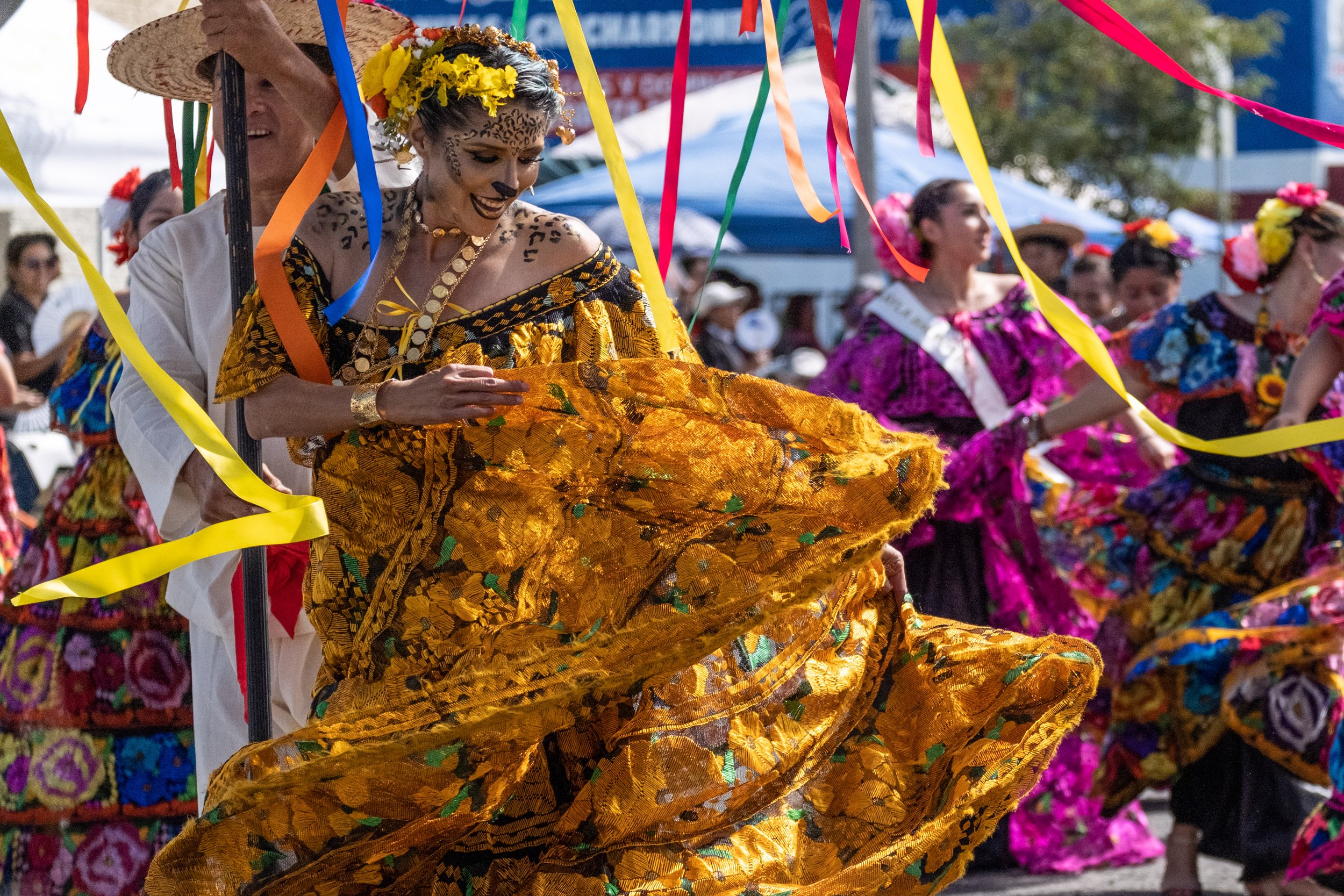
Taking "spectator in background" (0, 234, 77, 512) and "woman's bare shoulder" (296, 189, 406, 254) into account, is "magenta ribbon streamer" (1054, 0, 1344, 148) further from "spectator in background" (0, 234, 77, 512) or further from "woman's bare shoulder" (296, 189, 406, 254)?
"spectator in background" (0, 234, 77, 512)

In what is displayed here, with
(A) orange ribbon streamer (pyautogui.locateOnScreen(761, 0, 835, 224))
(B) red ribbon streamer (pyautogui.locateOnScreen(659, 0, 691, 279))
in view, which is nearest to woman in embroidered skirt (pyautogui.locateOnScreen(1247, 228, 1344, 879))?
(A) orange ribbon streamer (pyautogui.locateOnScreen(761, 0, 835, 224))

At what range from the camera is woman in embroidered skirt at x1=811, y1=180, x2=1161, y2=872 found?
5625 millimetres

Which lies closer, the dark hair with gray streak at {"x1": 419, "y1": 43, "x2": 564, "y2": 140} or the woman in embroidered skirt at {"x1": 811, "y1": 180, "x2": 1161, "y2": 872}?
the dark hair with gray streak at {"x1": 419, "y1": 43, "x2": 564, "y2": 140}

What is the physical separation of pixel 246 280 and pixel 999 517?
3267mm

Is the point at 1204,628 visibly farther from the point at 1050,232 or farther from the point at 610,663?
the point at 1050,232

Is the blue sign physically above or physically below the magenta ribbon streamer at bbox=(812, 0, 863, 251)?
below

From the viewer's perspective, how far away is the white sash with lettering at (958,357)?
18.3 ft

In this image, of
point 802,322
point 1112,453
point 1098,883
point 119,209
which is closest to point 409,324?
point 119,209

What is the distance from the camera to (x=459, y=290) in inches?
117

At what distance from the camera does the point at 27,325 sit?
328 inches

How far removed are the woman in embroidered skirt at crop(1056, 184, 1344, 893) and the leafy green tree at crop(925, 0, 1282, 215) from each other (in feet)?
67.4

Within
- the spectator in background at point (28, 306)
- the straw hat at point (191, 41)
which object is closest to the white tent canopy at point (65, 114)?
the spectator in background at point (28, 306)

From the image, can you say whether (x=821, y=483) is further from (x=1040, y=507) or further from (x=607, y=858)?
(x=1040, y=507)

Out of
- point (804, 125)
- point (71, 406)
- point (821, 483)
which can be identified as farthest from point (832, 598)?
point (804, 125)
